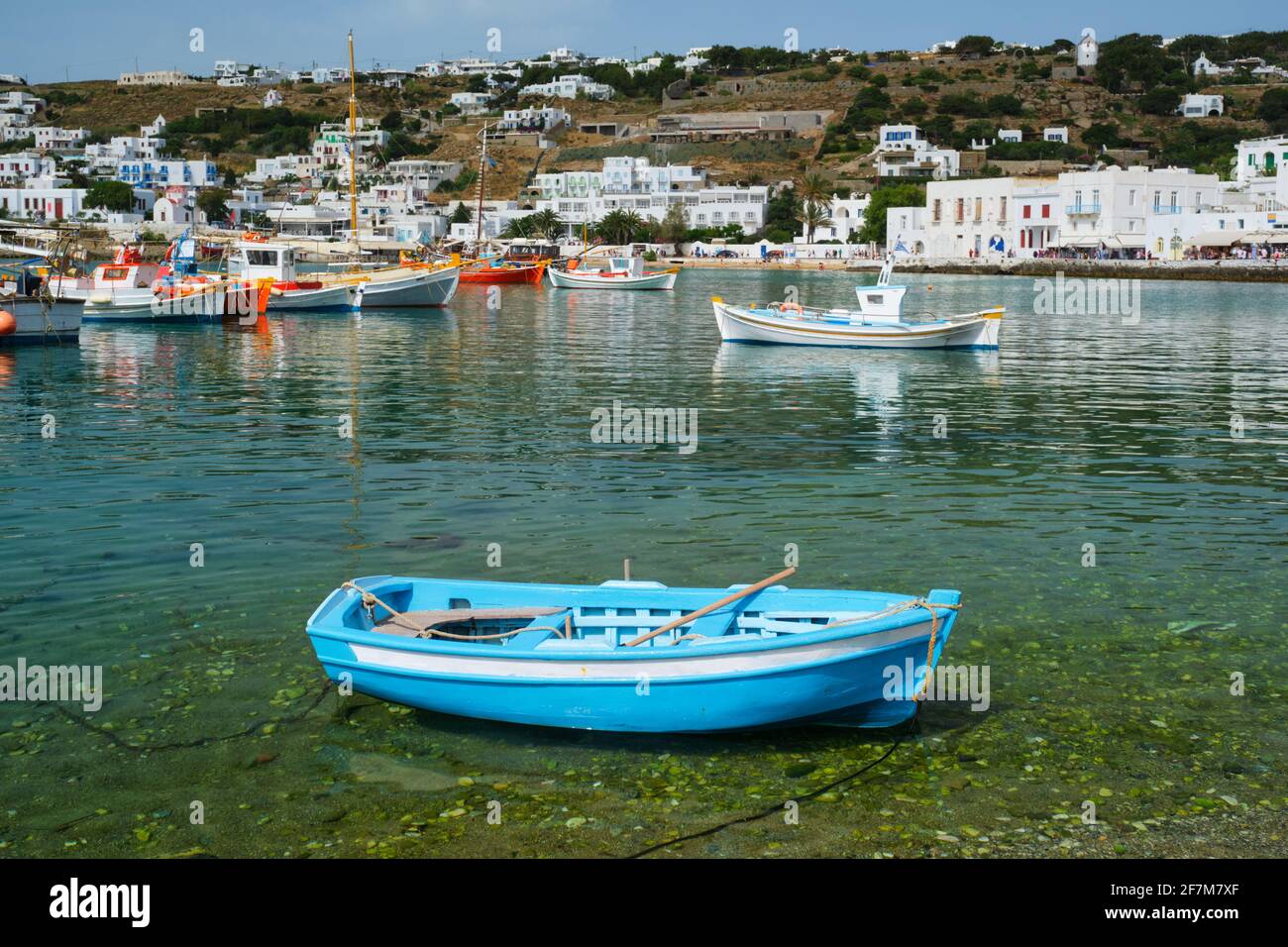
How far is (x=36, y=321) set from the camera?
41.1m

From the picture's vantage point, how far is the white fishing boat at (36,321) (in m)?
40.3

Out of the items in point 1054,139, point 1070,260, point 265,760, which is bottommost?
point 265,760

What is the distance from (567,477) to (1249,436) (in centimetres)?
1343

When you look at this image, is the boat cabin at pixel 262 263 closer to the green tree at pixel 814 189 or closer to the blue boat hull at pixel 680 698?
the blue boat hull at pixel 680 698

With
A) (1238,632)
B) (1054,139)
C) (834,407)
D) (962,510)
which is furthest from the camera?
(1054,139)

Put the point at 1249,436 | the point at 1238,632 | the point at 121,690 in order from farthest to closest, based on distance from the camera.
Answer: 1. the point at 1249,436
2. the point at 1238,632
3. the point at 121,690

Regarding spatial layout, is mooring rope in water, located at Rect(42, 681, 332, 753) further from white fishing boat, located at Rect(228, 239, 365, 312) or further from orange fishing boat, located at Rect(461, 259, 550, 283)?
orange fishing boat, located at Rect(461, 259, 550, 283)

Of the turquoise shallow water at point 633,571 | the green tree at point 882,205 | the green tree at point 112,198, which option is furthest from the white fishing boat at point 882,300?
the green tree at point 112,198

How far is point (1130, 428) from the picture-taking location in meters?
24.8

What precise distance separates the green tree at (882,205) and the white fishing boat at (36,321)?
357 ft

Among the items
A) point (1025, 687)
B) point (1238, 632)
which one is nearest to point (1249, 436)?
point (1238, 632)

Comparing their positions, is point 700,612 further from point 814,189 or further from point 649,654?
point 814,189

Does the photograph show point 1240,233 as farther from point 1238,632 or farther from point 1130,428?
point 1238,632

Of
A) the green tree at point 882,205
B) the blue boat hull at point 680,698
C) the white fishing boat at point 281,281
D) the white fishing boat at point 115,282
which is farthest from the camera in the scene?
the green tree at point 882,205
